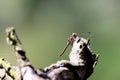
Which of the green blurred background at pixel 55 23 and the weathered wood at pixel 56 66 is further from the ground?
the weathered wood at pixel 56 66

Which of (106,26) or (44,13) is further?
(44,13)

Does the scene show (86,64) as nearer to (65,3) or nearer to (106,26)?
(106,26)

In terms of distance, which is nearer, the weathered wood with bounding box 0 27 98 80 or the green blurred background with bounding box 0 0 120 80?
the weathered wood with bounding box 0 27 98 80

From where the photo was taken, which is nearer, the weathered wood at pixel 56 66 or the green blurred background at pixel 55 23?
the weathered wood at pixel 56 66

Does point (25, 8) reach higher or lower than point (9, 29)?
lower

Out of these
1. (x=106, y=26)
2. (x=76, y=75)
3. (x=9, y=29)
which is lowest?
(x=106, y=26)

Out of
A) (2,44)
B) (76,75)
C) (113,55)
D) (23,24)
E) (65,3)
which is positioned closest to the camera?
(76,75)

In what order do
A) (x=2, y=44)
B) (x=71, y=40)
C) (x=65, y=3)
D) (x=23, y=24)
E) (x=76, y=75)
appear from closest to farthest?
(x=76, y=75), (x=71, y=40), (x=2, y=44), (x=23, y=24), (x=65, y=3)

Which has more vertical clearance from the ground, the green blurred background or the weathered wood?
the weathered wood

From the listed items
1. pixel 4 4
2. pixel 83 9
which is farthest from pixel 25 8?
pixel 83 9
